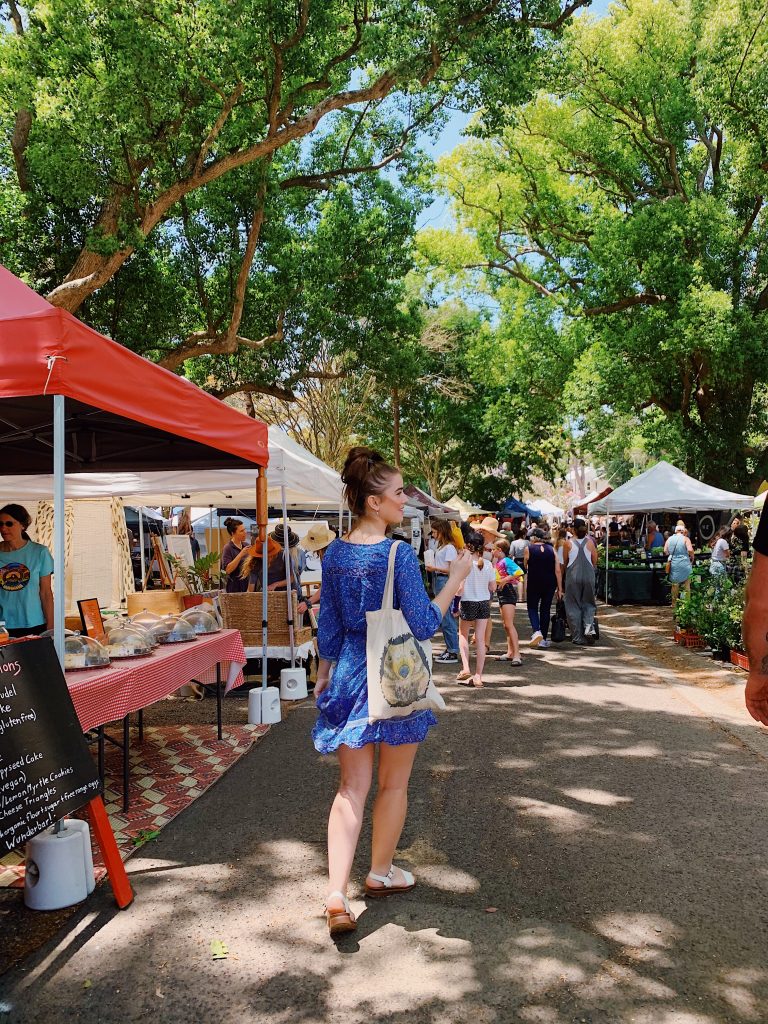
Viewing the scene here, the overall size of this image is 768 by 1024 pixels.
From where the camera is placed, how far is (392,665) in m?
3.47

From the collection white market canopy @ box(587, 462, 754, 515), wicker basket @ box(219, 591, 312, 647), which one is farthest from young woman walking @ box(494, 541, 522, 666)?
white market canopy @ box(587, 462, 754, 515)

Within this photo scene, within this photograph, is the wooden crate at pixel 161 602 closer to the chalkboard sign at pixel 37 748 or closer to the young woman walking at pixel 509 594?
the young woman walking at pixel 509 594

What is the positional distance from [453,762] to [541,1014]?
3.25m

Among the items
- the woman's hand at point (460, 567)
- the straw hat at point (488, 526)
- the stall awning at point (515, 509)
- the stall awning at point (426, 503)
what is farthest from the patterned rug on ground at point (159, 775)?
the stall awning at point (515, 509)

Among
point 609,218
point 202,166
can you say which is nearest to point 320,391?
point 609,218

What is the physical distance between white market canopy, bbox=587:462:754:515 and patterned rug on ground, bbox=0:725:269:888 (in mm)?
13594

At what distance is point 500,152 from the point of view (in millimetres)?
22875

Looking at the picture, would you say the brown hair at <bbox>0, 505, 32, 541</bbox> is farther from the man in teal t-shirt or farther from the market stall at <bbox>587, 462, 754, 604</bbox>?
the market stall at <bbox>587, 462, 754, 604</bbox>

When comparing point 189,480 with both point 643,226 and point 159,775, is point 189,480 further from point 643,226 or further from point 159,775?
point 643,226

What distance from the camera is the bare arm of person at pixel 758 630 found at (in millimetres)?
2523

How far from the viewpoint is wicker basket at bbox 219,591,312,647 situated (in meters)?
9.10

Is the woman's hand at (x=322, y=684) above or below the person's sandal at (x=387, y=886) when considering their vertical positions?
above

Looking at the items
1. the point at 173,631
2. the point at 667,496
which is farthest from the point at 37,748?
the point at 667,496

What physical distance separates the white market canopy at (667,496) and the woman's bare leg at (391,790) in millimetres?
16228
